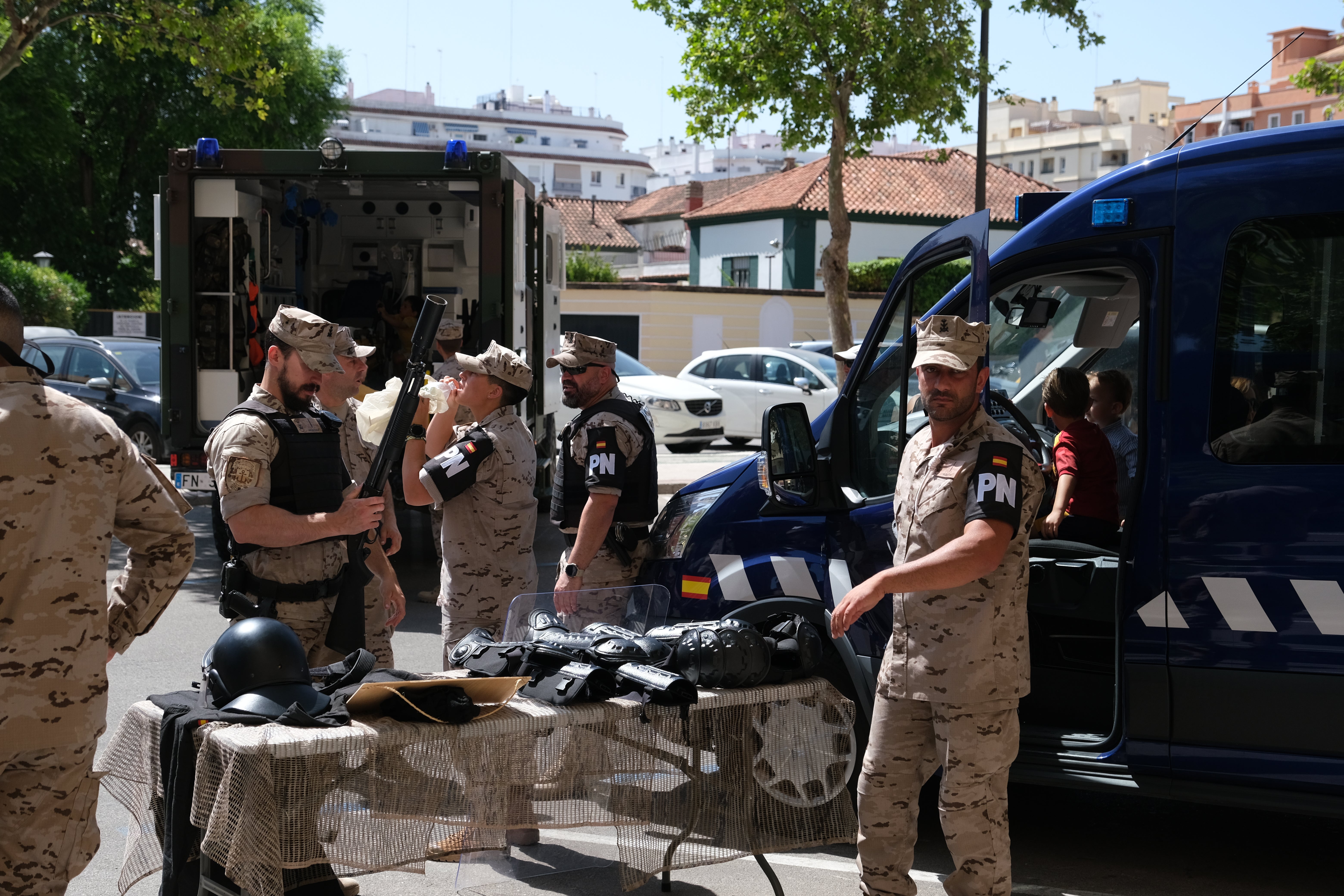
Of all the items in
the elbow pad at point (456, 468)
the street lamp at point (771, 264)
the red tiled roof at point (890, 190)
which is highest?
the red tiled roof at point (890, 190)

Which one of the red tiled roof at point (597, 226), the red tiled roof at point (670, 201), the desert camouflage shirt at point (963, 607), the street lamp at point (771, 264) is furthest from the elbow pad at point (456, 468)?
the red tiled roof at point (597, 226)

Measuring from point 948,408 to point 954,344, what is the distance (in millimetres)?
184

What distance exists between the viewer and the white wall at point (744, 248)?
38.2 metres

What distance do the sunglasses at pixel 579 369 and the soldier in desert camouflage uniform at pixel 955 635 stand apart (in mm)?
1660

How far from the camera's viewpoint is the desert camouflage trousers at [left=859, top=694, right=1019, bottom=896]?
3.47 meters

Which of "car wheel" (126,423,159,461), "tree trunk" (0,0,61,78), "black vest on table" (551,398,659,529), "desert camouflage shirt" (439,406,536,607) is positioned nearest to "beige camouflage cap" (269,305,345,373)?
"desert camouflage shirt" (439,406,536,607)

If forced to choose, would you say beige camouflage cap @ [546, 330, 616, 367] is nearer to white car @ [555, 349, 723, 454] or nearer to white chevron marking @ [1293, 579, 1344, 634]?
white chevron marking @ [1293, 579, 1344, 634]

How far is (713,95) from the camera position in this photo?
14320 mm

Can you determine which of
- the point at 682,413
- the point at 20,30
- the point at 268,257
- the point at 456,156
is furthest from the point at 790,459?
the point at 682,413

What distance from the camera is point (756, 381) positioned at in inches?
739

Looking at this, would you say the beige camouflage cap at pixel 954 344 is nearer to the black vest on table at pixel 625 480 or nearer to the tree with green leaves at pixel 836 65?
the black vest on table at pixel 625 480

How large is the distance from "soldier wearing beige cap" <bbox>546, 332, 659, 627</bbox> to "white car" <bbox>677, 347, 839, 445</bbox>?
42.2ft

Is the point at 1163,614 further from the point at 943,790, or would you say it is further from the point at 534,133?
the point at 534,133

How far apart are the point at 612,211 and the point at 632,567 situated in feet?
175
